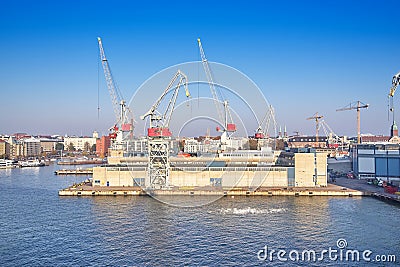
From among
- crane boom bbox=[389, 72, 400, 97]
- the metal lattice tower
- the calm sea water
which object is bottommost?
the calm sea water

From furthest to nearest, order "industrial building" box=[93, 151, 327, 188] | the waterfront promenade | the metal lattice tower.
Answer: "industrial building" box=[93, 151, 327, 188], the metal lattice tower, the waterfront promenade

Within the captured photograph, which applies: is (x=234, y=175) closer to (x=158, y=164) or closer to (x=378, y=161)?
(x=158, y=164)

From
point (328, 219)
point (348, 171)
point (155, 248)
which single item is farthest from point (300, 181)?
point (155, 248)

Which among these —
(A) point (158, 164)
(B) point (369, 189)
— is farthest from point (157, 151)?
(B) point (369, 189)

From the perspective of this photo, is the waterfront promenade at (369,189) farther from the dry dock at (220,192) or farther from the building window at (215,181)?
the building window at (215,181)

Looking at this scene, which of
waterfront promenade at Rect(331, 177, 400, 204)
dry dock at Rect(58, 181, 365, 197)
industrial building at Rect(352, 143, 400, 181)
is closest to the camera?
waterfront promenade at Rect(331, 177, 400, 204)

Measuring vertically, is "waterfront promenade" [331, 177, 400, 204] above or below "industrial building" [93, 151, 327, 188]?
below

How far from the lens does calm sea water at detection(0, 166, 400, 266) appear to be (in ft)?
34.9

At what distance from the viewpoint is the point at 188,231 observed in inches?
518

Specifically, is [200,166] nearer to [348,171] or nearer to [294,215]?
[294,215]

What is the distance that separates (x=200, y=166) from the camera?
23203 mm

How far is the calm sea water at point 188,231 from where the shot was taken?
10648 mm

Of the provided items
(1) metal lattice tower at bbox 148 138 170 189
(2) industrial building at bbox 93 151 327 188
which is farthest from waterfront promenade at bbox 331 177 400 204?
(1) metal lattice tower at bbox 148 138 170 189

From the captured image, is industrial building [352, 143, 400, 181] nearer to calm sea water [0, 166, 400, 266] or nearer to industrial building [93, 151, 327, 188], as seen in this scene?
industrial building [93, 151, 327, 188]
